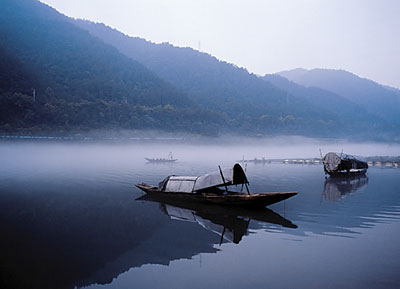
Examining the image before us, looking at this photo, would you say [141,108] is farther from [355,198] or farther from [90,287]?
[90,287]

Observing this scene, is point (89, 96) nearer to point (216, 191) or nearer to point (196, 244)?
point (216, 191)

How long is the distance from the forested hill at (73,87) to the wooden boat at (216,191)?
102 metres

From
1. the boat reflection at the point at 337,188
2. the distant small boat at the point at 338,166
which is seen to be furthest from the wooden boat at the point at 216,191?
the distant small boat at the point at 338,166

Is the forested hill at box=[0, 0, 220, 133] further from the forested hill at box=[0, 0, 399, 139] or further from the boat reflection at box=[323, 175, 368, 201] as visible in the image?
the boat reflection at box=[323, 175, 368, 201]

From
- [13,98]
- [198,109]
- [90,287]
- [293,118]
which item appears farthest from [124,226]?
[293,118]

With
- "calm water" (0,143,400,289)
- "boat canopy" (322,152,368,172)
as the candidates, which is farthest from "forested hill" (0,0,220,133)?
"boat canopy" (322,152,368,172)

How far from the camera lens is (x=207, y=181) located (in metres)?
24.3

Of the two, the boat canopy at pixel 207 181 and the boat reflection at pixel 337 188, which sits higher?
the boat canopy at pixel 207 181

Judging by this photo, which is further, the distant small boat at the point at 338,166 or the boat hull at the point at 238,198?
the distant small boat at the point at 338,166

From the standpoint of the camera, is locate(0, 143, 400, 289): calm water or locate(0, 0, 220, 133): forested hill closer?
locate(0, 143, 400, 289): calm water

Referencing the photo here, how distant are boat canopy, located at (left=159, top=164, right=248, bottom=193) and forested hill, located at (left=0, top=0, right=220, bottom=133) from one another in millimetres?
101987

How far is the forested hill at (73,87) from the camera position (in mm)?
118250

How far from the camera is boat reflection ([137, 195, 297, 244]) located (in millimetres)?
18080

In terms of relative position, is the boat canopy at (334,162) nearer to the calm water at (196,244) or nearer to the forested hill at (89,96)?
the calm water at (196,244)
